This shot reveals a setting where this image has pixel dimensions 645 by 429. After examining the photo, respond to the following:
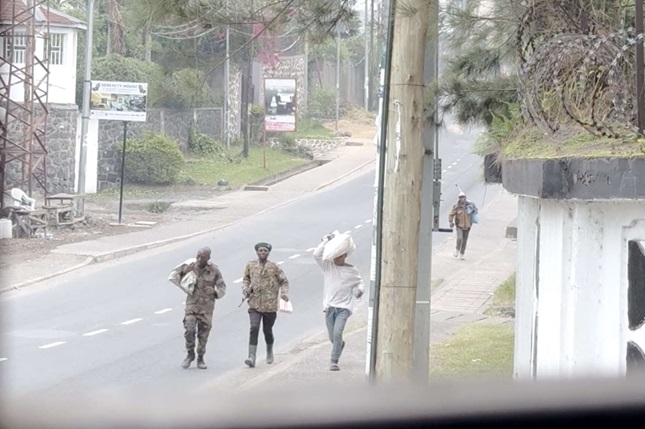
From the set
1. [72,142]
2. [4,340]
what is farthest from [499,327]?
[72,142]

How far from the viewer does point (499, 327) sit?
15359mm

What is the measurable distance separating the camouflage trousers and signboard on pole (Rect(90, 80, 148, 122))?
55.6 ft

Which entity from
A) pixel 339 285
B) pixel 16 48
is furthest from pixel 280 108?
pixel 339 285

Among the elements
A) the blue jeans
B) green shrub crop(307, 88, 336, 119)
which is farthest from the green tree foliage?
green shrub crop(307, 88, 336, 119)

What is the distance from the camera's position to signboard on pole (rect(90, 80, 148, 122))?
1141 inches

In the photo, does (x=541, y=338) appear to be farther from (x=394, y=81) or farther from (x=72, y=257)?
(x=72, y=257)

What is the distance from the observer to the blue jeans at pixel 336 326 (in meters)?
12.2

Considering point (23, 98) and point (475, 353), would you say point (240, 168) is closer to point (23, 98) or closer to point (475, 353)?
point (23, 98)

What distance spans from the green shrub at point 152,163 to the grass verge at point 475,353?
74.2ft

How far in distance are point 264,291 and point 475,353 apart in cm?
262

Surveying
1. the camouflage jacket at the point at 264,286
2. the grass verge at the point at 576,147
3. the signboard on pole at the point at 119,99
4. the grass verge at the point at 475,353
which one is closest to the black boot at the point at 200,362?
the camouflage jacket at the point at 264,286

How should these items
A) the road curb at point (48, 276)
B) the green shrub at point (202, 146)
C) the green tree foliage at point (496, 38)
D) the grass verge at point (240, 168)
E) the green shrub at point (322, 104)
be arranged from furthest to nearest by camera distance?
the green shrub at point (322, 104), the green shrub at point (202, 146), the grass verge at point (240, 168), the road curb at point (48, 276), the green tree foliage at point (496, 38)

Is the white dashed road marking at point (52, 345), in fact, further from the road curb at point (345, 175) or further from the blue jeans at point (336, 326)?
the road curb at point (345, 175)

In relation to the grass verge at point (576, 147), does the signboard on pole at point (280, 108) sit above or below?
above
